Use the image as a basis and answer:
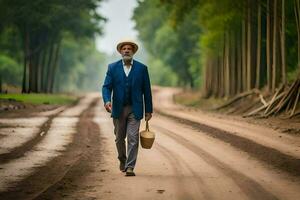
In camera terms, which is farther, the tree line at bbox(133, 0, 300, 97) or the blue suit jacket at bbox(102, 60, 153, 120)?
the tree line at bbox(133, 0, 300, 97)

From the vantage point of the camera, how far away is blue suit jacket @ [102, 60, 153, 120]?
33.6ft

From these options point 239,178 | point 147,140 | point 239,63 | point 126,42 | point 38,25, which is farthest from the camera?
point 38,25

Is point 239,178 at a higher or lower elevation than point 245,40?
lower

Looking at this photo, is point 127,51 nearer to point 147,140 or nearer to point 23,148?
point 147,140

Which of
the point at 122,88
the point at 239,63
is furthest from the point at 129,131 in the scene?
the point at 239,63

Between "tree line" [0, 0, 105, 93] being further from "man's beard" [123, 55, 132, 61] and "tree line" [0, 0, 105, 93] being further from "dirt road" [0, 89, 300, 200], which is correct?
"man's beard" [123, 55, 132, 61]

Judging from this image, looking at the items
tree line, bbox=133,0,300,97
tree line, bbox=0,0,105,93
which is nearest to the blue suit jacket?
tree line, bbox=133,0,300,97

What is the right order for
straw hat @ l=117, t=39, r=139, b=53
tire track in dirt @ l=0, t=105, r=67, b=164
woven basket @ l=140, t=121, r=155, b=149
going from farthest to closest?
tire track in dirt @ l=0, t=105, r=67, b=164
woven basket @ l=140, t=121, r=155, b=149
straw hat @ l=117, t=39, r=139, b=53

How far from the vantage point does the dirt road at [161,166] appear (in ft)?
28.0

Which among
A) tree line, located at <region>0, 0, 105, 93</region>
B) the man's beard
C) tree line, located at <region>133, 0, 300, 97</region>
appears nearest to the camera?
the man's beard

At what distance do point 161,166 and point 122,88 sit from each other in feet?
5.91

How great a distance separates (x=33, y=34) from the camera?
51906 mm

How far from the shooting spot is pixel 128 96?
1030cm

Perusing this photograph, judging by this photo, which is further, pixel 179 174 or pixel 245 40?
pixel 245 40
